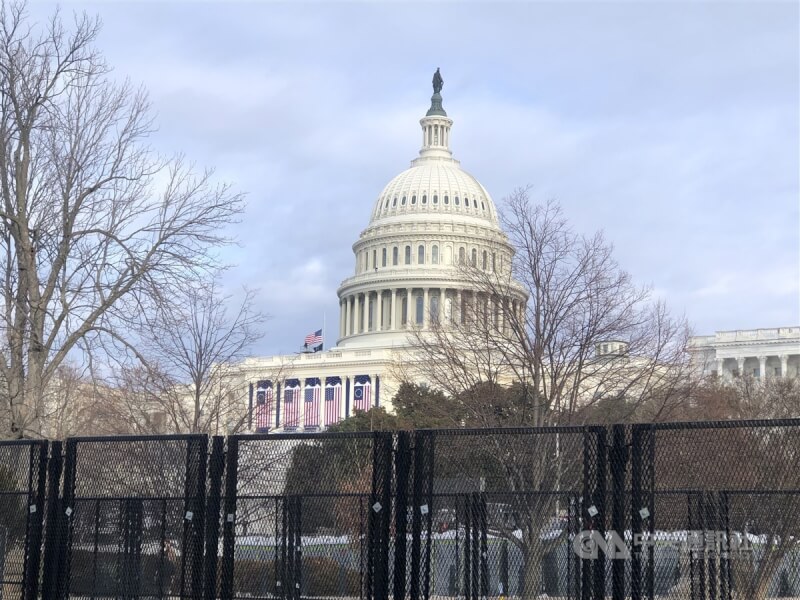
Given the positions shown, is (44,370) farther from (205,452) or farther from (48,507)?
(205,452)

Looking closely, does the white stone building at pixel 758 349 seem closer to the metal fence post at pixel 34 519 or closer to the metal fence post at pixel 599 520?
the metal fence post at pixel 34 519

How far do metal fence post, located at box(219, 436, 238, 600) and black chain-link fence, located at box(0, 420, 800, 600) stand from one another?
0.06ft

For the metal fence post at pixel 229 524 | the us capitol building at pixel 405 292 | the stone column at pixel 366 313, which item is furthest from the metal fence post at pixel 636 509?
the stone column at pixel 366 313

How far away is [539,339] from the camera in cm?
2352

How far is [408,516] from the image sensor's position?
488 inches

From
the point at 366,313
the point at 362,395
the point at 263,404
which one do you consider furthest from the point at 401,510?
the point at 366,313

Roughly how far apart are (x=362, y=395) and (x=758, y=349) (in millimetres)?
34669

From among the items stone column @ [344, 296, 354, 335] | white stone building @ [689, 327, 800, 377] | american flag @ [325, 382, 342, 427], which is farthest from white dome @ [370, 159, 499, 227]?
white stone building @ [689, 327, 800, 377]

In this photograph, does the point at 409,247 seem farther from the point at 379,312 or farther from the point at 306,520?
the point at 306,520

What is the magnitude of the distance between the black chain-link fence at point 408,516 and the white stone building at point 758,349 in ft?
330

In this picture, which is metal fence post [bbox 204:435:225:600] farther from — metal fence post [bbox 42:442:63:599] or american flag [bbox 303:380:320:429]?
american flag [bbox 303:380:320:429]

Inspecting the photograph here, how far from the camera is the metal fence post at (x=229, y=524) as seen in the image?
1297 cm

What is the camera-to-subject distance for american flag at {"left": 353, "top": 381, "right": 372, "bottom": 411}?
4333 inches

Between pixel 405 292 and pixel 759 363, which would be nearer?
pixel 759 363
